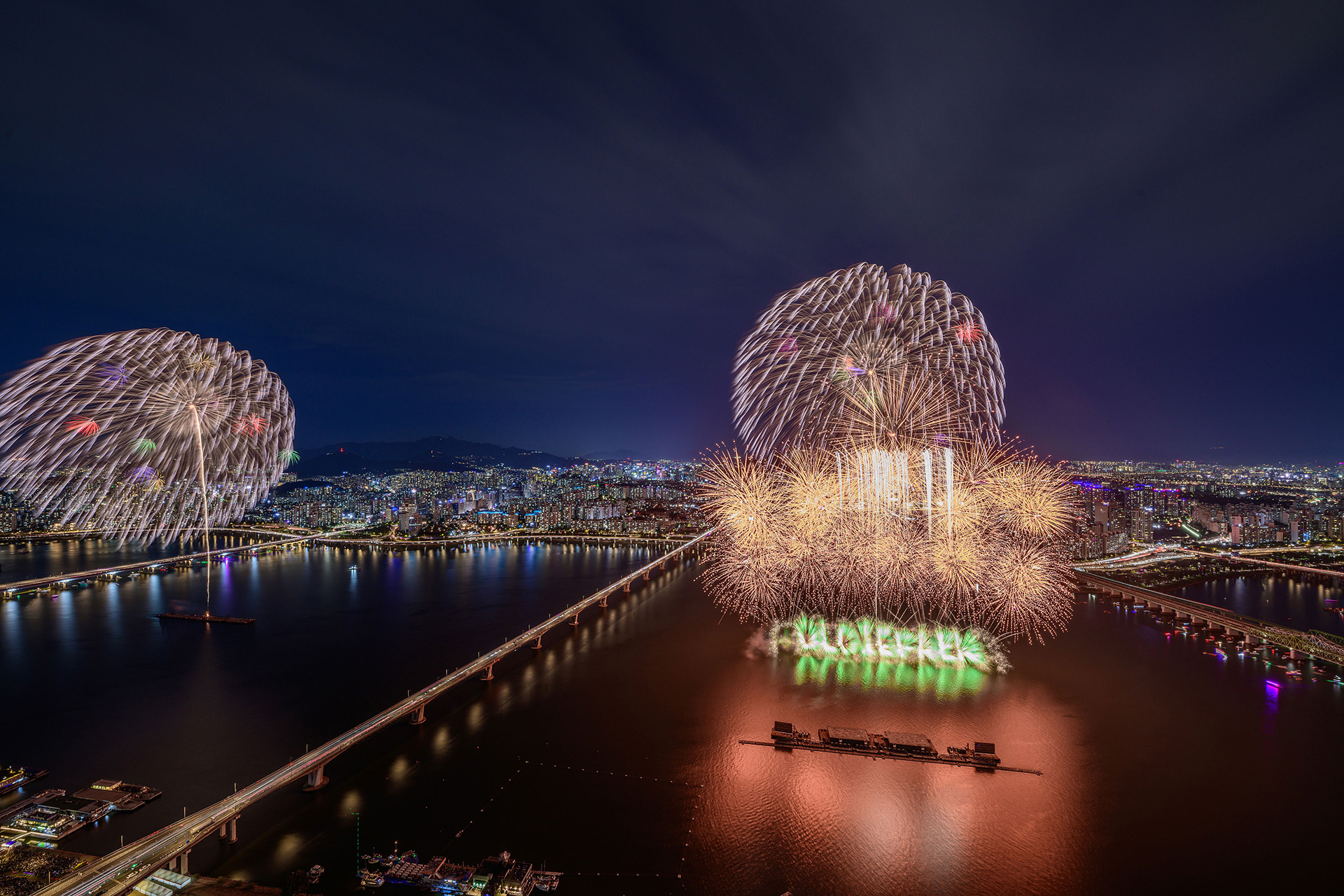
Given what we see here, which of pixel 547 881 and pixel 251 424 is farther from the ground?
pixel 251 424

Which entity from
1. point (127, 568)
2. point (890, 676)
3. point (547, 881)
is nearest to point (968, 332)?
point (890, 676)

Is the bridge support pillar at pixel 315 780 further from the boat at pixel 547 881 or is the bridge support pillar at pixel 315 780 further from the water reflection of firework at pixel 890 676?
the water reflection of firework at pixel 890 676

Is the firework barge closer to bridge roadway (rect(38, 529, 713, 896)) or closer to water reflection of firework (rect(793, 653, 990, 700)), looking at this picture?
water reflection of firework (rect(793, 653, 990, 700))

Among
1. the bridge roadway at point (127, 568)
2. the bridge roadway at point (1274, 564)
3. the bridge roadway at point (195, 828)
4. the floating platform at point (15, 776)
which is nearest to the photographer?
the bridge roadway at point (195, 828)

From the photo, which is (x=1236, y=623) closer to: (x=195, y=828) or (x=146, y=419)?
(x=195, y=828)

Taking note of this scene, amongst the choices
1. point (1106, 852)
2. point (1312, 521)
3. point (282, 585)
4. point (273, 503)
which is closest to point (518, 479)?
point (273, 503)

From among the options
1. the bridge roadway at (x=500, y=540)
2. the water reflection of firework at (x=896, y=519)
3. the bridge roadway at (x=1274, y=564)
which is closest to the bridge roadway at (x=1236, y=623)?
the water reflection of firework at (x=896, y=519)
